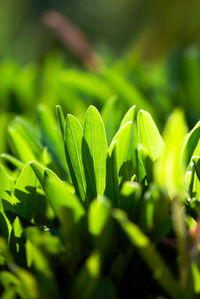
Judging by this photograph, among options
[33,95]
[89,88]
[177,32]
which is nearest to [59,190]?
[89,88]

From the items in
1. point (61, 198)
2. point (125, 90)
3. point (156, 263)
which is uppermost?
point (125, 90)

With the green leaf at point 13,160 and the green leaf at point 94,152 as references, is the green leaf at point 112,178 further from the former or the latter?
the green leaf at point 13,160

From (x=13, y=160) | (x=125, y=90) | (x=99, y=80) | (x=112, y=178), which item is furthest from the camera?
(x=99, y=80)

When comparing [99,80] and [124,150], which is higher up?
[99,80]

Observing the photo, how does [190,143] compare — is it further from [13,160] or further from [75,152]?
[13,160]

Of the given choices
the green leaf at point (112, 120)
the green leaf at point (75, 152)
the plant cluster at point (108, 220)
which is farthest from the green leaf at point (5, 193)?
the green leaf at point (112, 120)

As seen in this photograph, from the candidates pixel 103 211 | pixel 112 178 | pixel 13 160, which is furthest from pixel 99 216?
pixel 13 160

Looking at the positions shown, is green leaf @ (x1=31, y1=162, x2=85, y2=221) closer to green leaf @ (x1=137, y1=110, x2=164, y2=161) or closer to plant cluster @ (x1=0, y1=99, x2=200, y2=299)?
plant cluster @ (x1=0, y1=99, x2=200, y2=299)

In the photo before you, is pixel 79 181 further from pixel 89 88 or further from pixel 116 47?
pixel 116 47
